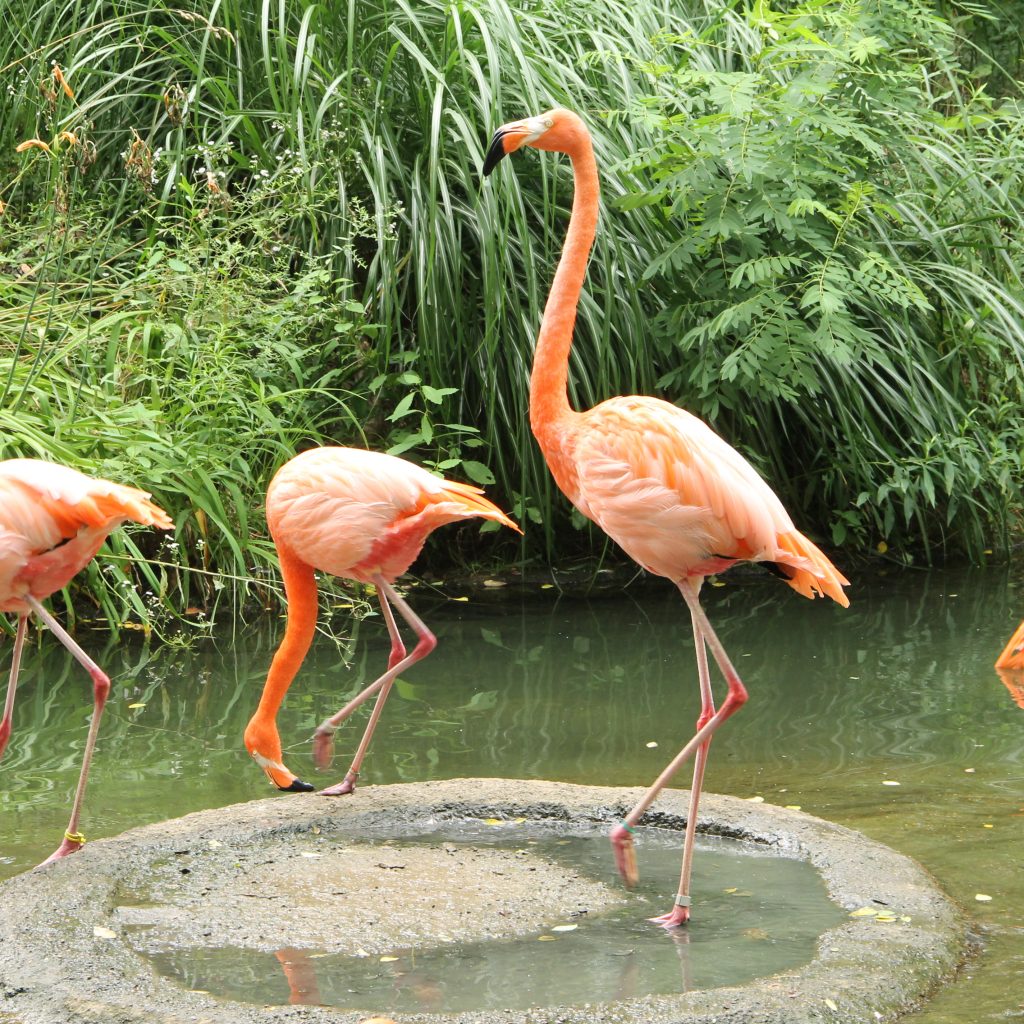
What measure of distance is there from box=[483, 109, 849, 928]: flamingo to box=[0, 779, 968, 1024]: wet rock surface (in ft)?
1.14

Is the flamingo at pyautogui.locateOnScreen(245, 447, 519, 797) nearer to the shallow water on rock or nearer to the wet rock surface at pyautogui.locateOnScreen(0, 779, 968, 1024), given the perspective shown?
the wet rock surface at pyautogui.locateOnScreen(0, 779, 968, 1024)

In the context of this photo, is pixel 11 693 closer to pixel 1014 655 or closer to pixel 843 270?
pixel 1014 655

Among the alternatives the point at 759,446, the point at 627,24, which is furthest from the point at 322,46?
the point at 759,446

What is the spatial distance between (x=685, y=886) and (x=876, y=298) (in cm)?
422

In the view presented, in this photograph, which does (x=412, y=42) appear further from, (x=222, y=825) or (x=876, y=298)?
(x=222, y=825)

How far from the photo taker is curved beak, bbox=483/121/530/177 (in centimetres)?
326

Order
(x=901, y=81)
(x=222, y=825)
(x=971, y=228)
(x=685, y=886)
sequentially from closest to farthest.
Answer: (x=685, y=886)
(x=222, y=825)
(x=901, y=81)
(x=971, y=228)

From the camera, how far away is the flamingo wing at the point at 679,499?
3043 mm

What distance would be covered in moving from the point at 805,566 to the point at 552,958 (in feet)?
3.36

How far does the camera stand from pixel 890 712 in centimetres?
469

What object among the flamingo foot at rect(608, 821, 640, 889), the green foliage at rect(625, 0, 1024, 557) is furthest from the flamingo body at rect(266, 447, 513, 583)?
the green foliage at rect(625, 0, 1024, 557)

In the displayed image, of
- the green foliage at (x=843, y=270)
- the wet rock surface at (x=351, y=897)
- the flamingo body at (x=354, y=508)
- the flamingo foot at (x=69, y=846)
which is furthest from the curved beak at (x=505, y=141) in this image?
the green foliage at (x=843, y=270)

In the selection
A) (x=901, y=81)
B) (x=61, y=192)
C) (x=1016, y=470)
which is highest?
(x=901, y=81)

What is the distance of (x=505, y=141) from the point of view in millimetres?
3299
